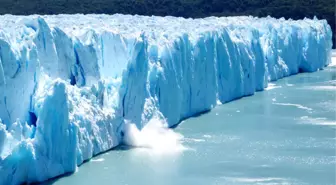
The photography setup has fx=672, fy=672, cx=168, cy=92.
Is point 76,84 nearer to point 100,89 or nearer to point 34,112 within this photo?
point 100,89

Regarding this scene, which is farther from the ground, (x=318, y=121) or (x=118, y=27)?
(x=118, y=27)

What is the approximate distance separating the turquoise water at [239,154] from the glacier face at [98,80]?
0.34m

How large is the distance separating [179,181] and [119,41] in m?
2.89

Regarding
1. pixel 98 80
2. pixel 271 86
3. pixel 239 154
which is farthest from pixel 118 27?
pixel 271 86

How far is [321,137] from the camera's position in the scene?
10.1 meters

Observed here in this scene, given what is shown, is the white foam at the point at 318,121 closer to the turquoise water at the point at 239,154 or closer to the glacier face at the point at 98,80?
the turquoise water at the point at 239,154

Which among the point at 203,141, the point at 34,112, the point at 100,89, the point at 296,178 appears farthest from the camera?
the point at 203,141

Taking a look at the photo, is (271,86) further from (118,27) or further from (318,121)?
(118,27)

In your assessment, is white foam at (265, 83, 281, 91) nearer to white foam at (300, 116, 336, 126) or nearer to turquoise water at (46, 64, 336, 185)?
turquoise water at (46, 64, 336, 185)

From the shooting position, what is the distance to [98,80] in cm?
885

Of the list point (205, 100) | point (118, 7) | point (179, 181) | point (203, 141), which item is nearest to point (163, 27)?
point (205, 100)

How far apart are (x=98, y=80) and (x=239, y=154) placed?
6.92ft

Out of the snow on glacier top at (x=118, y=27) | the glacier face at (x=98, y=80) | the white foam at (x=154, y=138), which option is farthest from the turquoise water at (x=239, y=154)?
the snow on glacier top at (x=118, y=27)

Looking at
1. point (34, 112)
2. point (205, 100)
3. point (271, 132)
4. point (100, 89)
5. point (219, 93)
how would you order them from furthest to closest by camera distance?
point (219, 93)
point (205, 100)
point (271, 132)
point (100, 89)
point (34, 112)
